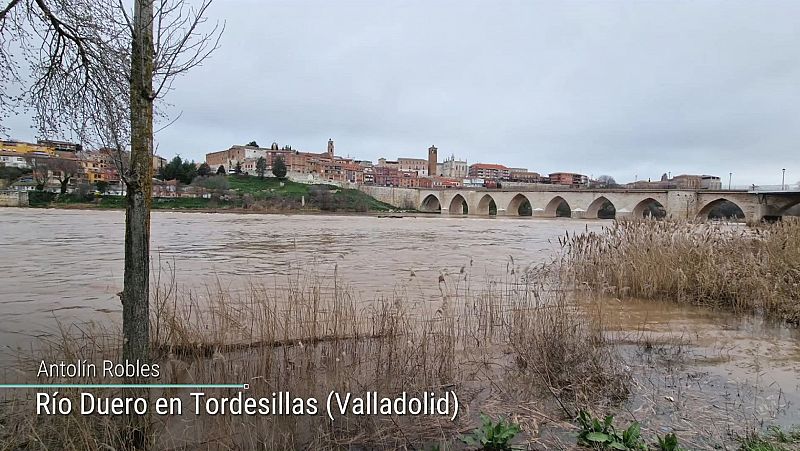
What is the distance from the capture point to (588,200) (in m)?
79.7

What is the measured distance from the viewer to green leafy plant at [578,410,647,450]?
2980 millimetres

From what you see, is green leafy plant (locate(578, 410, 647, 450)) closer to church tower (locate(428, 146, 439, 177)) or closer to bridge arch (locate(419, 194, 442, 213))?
bridge arch (locate(419, 194, 442, 213))

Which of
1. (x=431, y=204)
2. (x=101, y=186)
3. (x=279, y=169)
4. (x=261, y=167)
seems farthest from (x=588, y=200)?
(x=261, y=167)

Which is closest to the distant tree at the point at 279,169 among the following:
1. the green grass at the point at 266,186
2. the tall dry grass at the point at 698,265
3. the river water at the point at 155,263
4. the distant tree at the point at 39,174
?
the green grass at the point at 266,186

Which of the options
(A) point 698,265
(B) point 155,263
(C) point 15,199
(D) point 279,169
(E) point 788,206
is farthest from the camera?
(D) point 279,169

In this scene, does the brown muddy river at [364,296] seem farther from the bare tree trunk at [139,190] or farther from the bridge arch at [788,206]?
the bridge arch at [788,206]

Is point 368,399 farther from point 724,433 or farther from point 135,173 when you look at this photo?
point 724,433

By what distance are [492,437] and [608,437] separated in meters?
0.77

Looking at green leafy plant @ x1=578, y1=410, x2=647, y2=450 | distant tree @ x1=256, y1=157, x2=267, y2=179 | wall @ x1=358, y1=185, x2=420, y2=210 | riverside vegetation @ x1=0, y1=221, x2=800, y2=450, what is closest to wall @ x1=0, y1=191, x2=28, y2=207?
distant tree @ x1=256, y1=157, x2=267, y2=179

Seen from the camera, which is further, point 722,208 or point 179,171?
point 179,171

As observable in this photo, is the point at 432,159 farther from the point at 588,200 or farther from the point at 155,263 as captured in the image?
the point at 155,263

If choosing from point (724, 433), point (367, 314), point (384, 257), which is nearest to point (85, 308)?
point (367, 314)

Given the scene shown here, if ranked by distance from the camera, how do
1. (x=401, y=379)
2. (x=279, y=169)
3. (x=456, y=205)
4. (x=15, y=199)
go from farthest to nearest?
(x=279, y=169), (x=456, y=205), (x=15, y=199), (x=401, y=379)

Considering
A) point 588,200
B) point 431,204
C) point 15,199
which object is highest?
point 588,200
